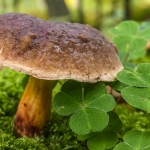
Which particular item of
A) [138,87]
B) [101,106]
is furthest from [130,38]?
[101,106]

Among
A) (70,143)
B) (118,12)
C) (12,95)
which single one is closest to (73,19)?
(118,12)

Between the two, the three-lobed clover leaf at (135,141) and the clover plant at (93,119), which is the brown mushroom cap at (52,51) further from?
the three-lobed clover leaf at (135,141)

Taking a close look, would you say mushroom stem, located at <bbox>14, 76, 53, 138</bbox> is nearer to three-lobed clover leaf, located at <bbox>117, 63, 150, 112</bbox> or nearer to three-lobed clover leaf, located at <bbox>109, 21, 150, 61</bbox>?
three-lobed clover leaf, located at <bbox>117, 63, 150, 112</bbox>

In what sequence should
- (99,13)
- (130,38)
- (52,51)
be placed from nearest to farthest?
(52,51) → (130,38) → (99,13)

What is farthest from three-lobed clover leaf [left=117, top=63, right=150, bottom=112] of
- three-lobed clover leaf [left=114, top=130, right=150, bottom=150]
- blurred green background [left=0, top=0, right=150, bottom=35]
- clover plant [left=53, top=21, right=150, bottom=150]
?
blurred green background [left=0, top=0, right=150, bottom=35]

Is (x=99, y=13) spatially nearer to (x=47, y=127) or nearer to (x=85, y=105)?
(x=47, y=127)

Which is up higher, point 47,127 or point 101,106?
point 101,106
